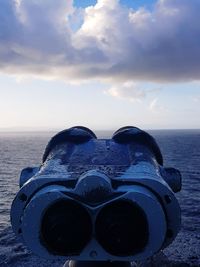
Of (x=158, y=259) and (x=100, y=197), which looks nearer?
(x=100, y=197)

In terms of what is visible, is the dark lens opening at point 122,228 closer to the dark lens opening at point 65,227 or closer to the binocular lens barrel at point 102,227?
the binocular lens barrel at point 102,227

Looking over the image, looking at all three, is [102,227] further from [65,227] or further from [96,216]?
[65,227]

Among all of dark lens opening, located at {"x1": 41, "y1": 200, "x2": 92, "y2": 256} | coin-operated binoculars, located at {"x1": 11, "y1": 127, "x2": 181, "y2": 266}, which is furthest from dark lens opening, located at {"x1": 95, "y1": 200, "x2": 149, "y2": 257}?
dark lens opening, located at {"x1": 41, "y1": 200, "x2": 92, "y2": 256}

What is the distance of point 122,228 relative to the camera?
284 centimetres

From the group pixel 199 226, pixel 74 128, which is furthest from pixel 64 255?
pixel 199 226

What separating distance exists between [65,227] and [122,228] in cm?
40

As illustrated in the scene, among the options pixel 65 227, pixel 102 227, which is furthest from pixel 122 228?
pixel 65 227

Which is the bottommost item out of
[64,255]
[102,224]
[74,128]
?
[64,255]

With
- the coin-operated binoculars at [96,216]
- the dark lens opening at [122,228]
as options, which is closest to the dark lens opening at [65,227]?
the coin-operated binoculars at [96,216]

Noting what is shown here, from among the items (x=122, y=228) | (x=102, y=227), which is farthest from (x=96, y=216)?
(x=122, y=228)

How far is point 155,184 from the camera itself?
10.2 feet

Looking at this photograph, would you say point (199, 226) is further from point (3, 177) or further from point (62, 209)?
point (3, 177)

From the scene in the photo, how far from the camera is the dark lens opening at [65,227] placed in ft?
9.50

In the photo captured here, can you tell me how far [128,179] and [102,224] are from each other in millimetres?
422
